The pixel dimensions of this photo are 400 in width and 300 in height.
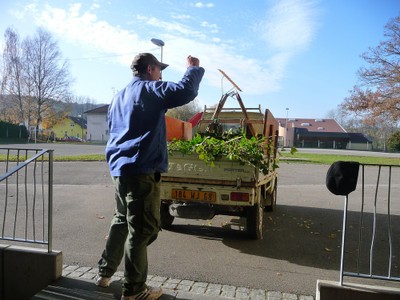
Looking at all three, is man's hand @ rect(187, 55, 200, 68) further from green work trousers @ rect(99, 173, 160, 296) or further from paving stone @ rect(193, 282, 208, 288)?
paving stone @ rect(193, 282, 208, 288)

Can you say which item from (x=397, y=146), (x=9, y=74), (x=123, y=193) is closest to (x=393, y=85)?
(x=397, y=146)

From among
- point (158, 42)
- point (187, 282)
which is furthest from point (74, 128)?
point (187, 282)

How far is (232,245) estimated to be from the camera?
5.12 metres

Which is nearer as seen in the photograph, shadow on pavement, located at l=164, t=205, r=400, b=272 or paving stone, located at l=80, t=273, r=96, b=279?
paving stone, located at l=80, t=273, r=96, b=279

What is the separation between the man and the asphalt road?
1149mm

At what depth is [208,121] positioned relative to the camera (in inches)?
299

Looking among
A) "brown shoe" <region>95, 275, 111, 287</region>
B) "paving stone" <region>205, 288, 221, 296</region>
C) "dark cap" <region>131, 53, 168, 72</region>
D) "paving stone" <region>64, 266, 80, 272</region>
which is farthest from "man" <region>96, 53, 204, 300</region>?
"paving stone" <region>64, 266, 80, 272</region>

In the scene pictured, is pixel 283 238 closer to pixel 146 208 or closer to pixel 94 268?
pixel 94 268

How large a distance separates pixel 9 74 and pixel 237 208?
47923 millimetres

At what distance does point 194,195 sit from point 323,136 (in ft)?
236

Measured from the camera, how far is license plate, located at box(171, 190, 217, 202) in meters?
5.01

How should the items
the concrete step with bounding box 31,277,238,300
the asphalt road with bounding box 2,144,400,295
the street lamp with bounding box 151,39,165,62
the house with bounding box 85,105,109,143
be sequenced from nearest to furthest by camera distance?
the concrete step with bounding box 31,277,238,300
the asphalt road with bounding box 2,144,400,295
the street lamp with bounding box 151,39,165,62
the house with bounding box 85,105,109,143

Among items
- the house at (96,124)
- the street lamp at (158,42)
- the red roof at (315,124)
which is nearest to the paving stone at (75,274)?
the street lamp at (158,42)

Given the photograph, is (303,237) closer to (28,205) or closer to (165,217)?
(165,217)
